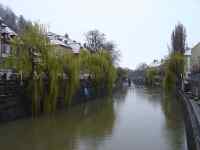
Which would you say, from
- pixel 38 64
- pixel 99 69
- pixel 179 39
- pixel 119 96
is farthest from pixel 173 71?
pixel 38 64

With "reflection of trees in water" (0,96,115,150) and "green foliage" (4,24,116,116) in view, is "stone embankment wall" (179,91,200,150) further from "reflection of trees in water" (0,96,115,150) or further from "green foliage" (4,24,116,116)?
"green foliage" (4,24,116,116)

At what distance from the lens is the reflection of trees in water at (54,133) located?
494 inches

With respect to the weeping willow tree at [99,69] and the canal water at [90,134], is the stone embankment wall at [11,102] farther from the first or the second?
the weeping willow tree at [99,69]

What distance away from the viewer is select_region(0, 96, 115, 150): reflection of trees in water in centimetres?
1255

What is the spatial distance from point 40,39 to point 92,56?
16609 millimetres

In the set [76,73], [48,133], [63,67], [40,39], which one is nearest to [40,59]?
[40,39]

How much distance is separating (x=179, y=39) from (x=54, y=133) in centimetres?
3872

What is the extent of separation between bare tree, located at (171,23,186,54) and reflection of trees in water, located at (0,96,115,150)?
33.5 m

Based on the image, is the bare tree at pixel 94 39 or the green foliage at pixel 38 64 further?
the bare tree at pixel 94 39

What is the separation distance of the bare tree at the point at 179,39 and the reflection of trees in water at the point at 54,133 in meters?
33.5

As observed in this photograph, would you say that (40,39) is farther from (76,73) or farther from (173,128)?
(173,128)

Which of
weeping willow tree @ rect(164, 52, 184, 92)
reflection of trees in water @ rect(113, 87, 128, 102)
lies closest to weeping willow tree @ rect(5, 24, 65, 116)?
reflection of trees in water @ rect(113, 87, 128, 102)

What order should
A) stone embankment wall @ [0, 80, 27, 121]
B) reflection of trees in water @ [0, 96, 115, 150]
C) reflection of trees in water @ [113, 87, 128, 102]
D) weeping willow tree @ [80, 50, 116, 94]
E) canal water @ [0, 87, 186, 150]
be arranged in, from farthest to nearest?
reflection of trees in water @ [113, 87, 128, 102]
weeping willow tree @ [80, 50, 116, 94]
stone embankment wall @ [0, 80, 27, 121]
reflection of trees in water @ [0, 96, 115, 150]
canal water @ [0, 87, 186, 150]

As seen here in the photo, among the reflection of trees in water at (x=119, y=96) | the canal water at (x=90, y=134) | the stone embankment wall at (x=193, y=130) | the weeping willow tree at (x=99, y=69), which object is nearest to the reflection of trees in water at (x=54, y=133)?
the canal water at (x=90, y=134)
